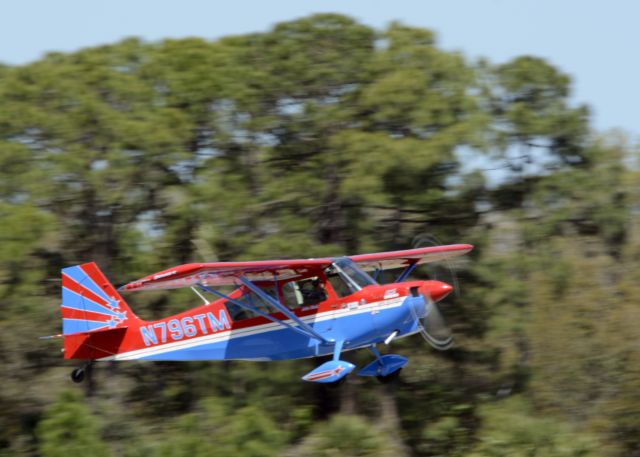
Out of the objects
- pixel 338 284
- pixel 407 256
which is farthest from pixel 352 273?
pixel 407 256

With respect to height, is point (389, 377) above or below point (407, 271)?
below

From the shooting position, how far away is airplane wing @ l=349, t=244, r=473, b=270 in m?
20.6

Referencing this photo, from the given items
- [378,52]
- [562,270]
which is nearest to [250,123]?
[378,52]

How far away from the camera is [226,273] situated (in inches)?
760

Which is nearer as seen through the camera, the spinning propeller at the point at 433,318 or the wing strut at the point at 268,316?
the spinning propeller at the point at 433,318

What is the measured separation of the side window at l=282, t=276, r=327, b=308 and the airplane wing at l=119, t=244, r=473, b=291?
0.46 feet

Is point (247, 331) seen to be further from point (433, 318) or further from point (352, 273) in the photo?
point (433, 318)

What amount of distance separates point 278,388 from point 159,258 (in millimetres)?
3476

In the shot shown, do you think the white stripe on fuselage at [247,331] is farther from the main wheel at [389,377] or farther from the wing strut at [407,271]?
the wing strut at [407,271]

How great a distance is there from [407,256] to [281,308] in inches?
96.7

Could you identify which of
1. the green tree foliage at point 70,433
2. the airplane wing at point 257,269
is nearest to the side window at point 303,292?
the airplane wing at point 257,269

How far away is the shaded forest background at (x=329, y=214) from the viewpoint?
937 inches

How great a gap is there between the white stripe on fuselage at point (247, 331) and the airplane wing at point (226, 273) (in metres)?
0.73

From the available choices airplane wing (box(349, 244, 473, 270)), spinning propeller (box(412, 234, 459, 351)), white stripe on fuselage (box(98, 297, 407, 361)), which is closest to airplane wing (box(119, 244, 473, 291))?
airplane wing (box(349, 244, 473, 270))
